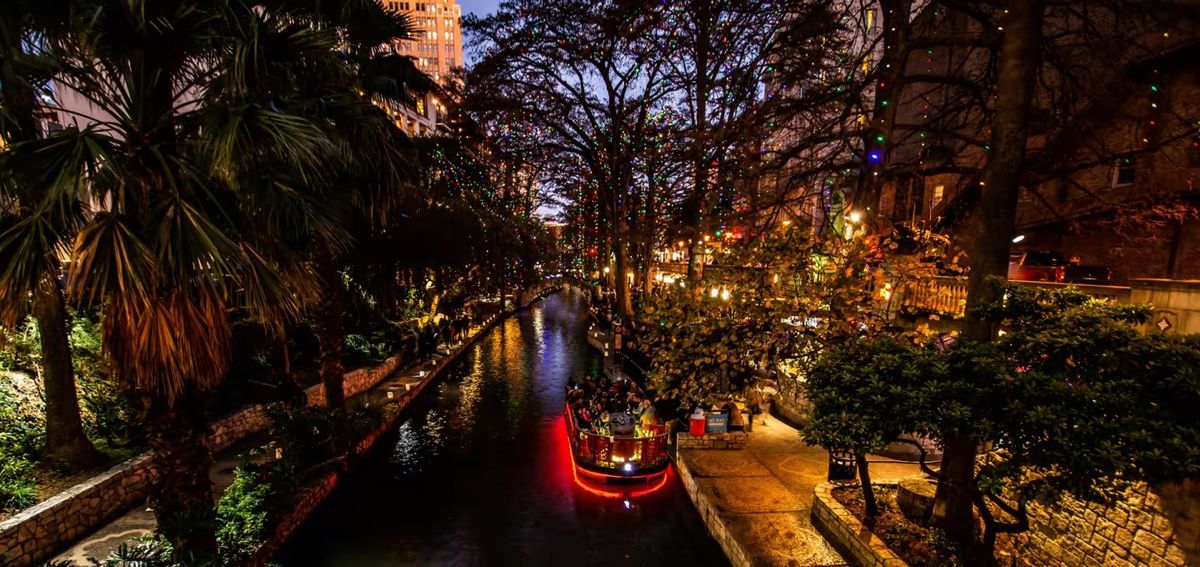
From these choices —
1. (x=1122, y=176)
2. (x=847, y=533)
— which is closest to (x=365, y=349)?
(x=847, y=533)

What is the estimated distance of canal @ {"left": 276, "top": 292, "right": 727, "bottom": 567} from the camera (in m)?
8.60

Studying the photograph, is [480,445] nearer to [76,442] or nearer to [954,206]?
[76,442]

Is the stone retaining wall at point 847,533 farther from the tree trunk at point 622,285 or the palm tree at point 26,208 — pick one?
the tree trunk at point 622,285

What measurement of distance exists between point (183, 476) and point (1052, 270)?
59.7ft

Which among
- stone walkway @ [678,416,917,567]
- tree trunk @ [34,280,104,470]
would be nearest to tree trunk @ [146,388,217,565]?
tree trunk @ [34,280,104,470]

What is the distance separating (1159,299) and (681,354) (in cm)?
612

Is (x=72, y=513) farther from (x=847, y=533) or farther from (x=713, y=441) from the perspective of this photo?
(x=847, y=533)

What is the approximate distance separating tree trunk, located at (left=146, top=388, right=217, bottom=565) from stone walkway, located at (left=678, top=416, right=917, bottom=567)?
7.48 metres

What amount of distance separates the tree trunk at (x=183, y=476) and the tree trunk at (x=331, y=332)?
541 centimetres

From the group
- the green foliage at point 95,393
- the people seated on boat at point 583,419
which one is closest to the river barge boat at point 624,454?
the people seated on boat at point 583,419

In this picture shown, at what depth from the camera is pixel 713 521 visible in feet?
28.9

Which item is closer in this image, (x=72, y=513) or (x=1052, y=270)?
(x=72, y=513)

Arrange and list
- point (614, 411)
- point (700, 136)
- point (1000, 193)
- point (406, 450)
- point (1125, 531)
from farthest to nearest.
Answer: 1. point (406, 450)
2. point (614, 411)
3. point (700, 136)
4. point (1000, 193)
5. point (1125, 531)

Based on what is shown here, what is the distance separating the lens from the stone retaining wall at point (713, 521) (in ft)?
25.2
